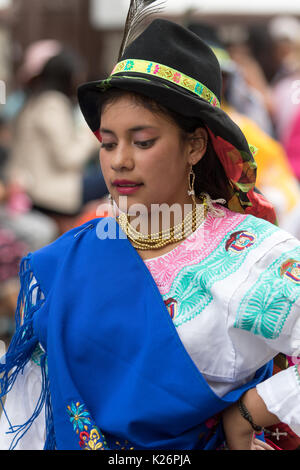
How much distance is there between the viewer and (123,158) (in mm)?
1998

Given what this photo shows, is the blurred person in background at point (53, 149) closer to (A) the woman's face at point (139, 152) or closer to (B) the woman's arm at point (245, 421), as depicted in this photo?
(A) the woman's face at point (139, 152)

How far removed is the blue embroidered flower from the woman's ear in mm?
753

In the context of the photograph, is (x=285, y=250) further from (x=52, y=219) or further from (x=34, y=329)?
(x=52, y=219)

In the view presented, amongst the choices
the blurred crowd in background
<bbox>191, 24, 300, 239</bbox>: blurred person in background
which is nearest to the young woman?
<bbox>191, 24, 300, 239</bbox>: blurred person in background

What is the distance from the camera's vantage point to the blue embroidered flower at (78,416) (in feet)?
6.56

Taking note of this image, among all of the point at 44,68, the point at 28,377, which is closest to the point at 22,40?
the point at 44,68

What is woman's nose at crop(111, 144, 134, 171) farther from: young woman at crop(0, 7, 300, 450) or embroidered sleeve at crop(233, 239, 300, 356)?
embroidered sleeve at crop(233, 239, 300, 356)

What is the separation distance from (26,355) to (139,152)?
72cm

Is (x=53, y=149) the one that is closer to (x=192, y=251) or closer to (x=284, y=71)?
(x=284, y=71)

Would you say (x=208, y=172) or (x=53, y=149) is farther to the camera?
(x=53, y=149)

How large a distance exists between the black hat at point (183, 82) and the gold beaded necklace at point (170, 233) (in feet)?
0.46

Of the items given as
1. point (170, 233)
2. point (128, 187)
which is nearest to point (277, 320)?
point (170, 233)

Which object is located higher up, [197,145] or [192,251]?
[197,145]

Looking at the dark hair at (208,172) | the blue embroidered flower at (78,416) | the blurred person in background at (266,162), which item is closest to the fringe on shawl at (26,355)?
the blue embroidered flower at (78,416)
